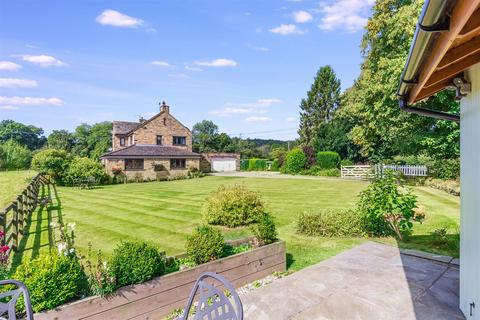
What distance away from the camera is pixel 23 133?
7462 centimetres

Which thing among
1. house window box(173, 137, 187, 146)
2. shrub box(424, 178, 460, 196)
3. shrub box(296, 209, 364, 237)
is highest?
house window box(173, 137, 187, 146)

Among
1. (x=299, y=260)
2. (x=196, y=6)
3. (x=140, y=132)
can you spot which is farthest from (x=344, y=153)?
(x=299, y=260)

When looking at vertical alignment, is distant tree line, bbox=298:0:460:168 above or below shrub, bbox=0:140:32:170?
above

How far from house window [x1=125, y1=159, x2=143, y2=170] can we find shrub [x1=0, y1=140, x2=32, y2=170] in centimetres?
1776

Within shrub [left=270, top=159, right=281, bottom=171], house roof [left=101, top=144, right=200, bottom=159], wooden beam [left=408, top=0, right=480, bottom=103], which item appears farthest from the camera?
shrub [left=270, top=159, right=281, bottom=171]

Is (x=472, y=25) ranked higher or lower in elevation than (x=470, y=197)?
higher

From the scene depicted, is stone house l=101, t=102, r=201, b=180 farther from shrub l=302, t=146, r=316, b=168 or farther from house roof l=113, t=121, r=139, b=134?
shrub l=302, t=146, r=316, b=168

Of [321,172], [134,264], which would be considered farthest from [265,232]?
[321,172]

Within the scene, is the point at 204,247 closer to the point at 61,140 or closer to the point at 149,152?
the point at 149,152

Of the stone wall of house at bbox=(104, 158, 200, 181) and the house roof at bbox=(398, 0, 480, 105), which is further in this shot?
the stone wall of house at bbox=(104, 158, 200, 181)

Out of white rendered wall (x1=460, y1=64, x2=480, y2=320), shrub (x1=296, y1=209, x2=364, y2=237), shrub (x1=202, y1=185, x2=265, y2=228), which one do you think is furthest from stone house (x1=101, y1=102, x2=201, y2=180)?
white rendered wall (x1=460, y1=64, x2=480, y2=320)

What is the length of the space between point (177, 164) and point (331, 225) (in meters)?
23.8

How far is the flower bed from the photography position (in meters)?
3.10

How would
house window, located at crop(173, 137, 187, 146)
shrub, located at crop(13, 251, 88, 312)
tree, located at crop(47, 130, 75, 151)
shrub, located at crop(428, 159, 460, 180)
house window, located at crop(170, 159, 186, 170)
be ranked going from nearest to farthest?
shrub, located at crop(13, 251, 88, 312), shrub, located at crop(428, 159, 460, 180), house window, located at crop(170, 159, 186, 170), house window, located at crop(173, 137, 187, 146), tree, located at crop(47, 130, 75, 151)
